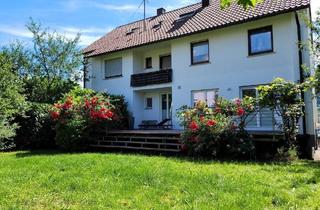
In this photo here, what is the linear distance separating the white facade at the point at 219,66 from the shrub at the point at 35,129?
623cm

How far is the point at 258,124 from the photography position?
1708cm

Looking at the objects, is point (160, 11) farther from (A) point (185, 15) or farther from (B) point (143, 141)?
(B) point (143, 141)

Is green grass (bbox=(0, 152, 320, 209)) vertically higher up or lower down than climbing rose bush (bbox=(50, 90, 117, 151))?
lower down

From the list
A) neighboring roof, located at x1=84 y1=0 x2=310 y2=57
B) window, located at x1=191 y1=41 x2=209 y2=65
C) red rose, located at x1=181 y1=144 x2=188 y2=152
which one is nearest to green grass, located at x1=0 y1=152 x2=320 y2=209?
red rose, located at x1=181 y1=144 x2=188 y2=152

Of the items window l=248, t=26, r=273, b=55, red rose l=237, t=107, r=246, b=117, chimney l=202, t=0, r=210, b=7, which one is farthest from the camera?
chimney l=202, t=0, r=210, b=7

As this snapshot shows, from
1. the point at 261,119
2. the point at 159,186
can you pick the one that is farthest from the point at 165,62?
the point at 159,186

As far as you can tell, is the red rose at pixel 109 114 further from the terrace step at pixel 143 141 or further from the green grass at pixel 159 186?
the green grass at pixel 159 186

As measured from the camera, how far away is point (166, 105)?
23062 millimetres

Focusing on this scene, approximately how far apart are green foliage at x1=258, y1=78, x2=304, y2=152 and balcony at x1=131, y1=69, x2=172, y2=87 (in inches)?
348

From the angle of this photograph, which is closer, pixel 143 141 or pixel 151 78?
pixel 143 141

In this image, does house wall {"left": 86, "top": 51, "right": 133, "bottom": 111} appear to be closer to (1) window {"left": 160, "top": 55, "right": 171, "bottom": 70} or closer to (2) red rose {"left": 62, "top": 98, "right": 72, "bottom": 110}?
(1) window {"left": 160, "top": 55, "right": 171, "bottom": 70}

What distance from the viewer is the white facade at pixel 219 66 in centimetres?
1641

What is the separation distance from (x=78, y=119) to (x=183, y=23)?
9274 mm

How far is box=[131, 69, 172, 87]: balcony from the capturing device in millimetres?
21297
